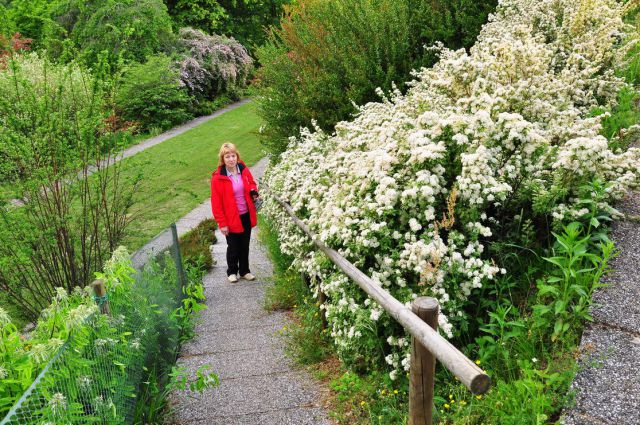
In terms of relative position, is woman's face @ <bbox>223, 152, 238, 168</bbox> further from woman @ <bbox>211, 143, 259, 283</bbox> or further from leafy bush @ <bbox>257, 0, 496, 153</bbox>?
leafy bush @ <bbox>257, 0, 496, 153</bbox>

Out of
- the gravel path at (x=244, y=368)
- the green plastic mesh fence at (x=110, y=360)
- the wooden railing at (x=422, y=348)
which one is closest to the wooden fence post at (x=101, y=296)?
the green plastic mesh fence at (x=110, y=360)

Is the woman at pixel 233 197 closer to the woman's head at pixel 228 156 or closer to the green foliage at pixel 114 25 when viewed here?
the woman's head at pixel 228 156

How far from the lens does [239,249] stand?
6.97 m

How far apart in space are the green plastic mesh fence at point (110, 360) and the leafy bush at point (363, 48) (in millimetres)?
4865

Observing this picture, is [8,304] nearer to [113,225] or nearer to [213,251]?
[113,225]

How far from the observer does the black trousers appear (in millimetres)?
6795

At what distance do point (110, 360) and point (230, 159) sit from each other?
374cm

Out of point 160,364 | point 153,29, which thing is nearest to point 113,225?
point 160,364

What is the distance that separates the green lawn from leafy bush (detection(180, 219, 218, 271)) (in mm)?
821

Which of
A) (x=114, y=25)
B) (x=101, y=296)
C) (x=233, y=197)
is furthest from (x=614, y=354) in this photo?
(x=114, y=25)

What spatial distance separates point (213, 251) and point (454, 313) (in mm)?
6246

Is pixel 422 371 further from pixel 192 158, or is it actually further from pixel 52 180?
pixel 192 158

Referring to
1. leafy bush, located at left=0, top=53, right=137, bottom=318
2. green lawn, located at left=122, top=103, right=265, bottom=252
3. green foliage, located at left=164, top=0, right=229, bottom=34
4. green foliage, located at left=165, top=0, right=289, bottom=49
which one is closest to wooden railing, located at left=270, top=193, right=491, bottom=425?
leafy bush, located at left=0, top=53, right=137, bottom=318

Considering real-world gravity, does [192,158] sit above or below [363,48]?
below
